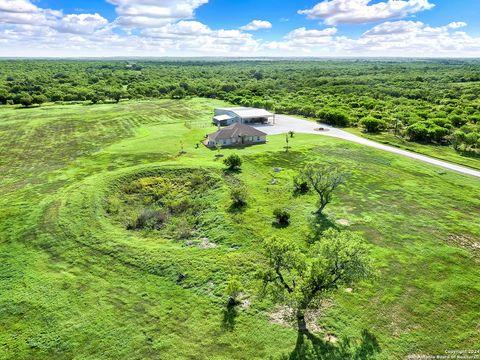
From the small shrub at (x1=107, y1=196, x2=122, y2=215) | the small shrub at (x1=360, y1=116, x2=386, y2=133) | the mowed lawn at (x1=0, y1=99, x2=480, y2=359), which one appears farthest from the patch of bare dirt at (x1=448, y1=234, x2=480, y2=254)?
the small shrub at (x1=360, y1=116, x2=386, y2=133)

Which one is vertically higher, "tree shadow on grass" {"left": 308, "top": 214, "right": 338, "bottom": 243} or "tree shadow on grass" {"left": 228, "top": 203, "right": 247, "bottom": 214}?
"tree shadow on grass" {"left": 228, "top": 203, "right": 247, "bottom": 214}

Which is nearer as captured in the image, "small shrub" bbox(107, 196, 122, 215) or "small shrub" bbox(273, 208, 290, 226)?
"small shrub" bbox(273, 208, 290, 226)

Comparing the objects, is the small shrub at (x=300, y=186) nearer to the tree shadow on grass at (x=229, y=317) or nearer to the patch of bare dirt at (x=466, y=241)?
the patch of bare dirt at (x=466, y=241)

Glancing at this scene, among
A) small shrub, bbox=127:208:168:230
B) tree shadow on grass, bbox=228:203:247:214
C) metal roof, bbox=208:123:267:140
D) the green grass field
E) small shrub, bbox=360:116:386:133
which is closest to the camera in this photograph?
small shrub, bbox=127:208:168:230

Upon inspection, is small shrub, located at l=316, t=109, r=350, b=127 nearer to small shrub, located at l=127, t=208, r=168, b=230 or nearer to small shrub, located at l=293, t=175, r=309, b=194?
small shrub, located at l=293, t=175, r=309, b=194

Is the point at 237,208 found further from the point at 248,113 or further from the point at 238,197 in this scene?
the point at 248,113

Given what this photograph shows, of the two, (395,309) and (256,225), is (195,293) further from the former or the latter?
(395,309)

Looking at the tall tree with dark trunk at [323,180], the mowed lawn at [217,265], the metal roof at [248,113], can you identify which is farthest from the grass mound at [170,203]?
the metal roof at [248,113]

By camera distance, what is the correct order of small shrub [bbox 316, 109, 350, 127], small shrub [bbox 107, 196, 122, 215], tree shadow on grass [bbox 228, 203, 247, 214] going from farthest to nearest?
small shrub [bbox 316, 109, 350, 127] < small shrub [bbox 107, 196, 122, 215] < tree shadow on grass [bbox 228, 203, 247, 214]
